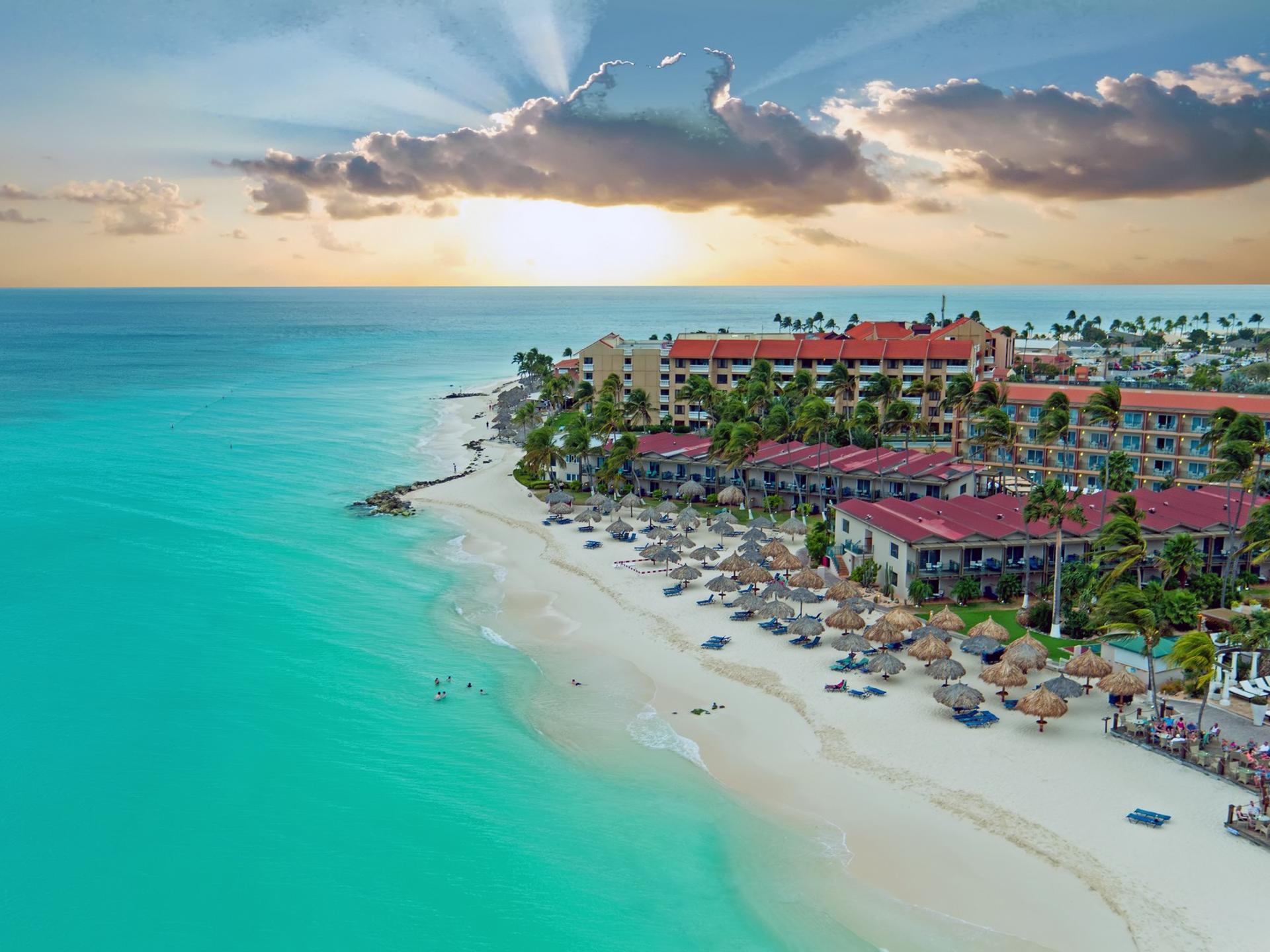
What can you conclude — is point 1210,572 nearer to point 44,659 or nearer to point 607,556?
point 607,556

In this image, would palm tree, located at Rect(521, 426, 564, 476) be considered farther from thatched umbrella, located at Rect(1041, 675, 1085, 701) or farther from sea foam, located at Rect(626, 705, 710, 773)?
thatched umbrella, located at Rect(1041, 675, 1085, 701)

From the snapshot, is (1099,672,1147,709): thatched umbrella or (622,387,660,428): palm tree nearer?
(1099,672,1147,709): thatched umbrella

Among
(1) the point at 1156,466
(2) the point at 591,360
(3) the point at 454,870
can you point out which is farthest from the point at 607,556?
(2) the point at 591,360

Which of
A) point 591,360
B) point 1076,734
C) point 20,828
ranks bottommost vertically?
point 20,828

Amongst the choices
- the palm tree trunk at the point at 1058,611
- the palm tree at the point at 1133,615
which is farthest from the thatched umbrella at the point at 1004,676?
the palm tree trunk at the point at 1058,611

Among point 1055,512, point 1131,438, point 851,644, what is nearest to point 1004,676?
point 851,644

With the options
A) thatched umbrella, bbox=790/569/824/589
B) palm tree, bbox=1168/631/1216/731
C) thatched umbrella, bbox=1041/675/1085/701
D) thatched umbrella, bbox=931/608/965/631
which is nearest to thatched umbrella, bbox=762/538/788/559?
thatched umbrella, bbox=790/569/824/589
